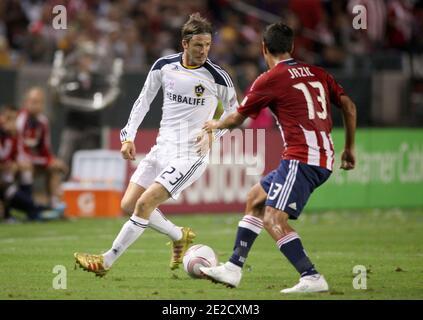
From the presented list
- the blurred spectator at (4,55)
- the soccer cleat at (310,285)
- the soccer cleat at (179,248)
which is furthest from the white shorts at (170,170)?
the blurred spectator at (4,55)

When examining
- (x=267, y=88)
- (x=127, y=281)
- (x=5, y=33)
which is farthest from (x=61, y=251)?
(x=5, y=33)

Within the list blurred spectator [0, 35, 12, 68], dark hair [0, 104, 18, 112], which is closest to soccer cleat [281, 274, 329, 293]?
dark hair [0, 104, 18, 112]

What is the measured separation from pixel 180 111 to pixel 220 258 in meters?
2.19

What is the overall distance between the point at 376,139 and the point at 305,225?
12.2 feet

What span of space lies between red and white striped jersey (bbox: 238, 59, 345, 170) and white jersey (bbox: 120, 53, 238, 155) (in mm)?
1436

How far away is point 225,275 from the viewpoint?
31.2 feet

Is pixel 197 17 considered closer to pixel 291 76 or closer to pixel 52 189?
pixel 291 76

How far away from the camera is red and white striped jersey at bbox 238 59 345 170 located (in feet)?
30.3

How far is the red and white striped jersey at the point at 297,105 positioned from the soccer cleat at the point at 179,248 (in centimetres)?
218

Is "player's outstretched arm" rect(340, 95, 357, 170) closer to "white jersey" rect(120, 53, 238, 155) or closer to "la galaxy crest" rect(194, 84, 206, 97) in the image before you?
"white jersey" rect(120, 53, 238, 155)

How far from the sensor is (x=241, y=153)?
749 inches

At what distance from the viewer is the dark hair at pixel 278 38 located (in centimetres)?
930

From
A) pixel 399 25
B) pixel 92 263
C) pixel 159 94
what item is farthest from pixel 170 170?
pixel 399 25

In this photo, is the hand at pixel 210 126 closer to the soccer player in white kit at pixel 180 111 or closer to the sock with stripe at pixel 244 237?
the sock with stripe at pixel 244 237
